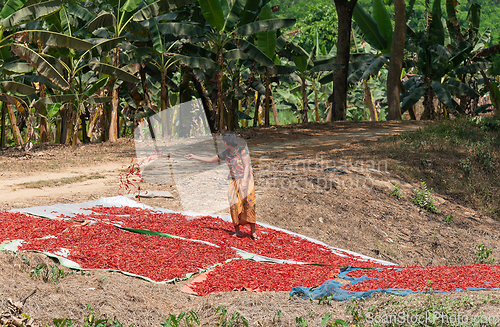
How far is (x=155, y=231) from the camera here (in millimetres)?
6078

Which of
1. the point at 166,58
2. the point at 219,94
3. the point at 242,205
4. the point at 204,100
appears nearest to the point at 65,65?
the point at 166,58

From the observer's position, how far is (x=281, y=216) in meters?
8.02

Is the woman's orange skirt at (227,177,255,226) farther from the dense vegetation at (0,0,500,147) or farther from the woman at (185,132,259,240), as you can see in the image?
the dense vegetation at (0,0,500,147)

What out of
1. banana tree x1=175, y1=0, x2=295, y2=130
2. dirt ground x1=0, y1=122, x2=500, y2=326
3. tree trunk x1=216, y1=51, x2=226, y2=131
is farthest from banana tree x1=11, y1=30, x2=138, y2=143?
tree trunk x1=216, y1=51, x2=226, y2=131

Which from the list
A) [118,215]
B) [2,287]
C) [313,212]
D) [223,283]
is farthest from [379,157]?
[2,287]

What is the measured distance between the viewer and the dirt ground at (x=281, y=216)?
3.79 m

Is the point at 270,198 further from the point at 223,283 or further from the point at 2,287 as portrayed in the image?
the point at 2,287

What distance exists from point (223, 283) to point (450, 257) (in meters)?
4.72

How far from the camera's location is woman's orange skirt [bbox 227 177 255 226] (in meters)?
6.39

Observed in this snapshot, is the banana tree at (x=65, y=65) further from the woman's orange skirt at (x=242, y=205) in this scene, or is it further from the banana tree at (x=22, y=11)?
the woman's orange skirt at (x=242, y=205)

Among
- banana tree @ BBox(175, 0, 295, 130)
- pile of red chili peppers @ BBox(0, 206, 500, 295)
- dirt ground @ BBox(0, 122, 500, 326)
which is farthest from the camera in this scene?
banana tree @ BBox(175, 0, 295, 130)

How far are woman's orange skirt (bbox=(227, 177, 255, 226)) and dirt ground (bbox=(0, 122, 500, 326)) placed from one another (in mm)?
1450

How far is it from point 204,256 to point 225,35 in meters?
11.1

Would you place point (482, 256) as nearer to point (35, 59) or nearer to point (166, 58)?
point (35, 59)
